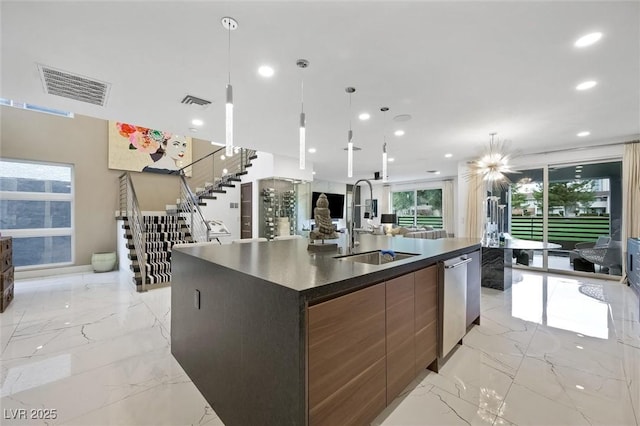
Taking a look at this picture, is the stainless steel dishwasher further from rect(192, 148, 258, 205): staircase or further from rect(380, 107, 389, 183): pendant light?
rect(192, 148, 258, 205): staircase

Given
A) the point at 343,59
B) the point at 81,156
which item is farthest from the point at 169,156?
the point at 343,59

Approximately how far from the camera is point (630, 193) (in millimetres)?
4750

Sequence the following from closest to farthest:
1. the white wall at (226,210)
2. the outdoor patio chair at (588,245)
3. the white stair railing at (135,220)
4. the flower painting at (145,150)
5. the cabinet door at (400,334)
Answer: the cabinet door at (400,334) < the white stair railing at (135,220) < the outdoor patio chair at (588,245) < the flower painting at (145,150) < the white wall at (226,210)

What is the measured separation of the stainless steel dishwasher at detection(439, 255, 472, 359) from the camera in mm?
2035

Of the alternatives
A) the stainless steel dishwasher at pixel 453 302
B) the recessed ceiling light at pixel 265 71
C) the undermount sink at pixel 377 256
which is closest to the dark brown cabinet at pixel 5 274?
the recessed ceiling light at pixel 265 71

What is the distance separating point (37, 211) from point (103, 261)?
5.11 feet

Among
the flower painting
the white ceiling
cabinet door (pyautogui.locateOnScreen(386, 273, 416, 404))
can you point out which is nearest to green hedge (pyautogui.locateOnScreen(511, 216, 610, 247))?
the white ceiling

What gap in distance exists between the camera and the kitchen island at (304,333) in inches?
43.5

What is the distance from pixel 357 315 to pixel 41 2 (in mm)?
2911

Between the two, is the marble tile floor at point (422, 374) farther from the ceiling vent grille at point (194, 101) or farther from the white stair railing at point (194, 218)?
the ceiling vent grille at point (194, 101)

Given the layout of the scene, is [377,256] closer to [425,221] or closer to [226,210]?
[226,210]

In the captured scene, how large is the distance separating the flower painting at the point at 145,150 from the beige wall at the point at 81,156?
0.56 feet

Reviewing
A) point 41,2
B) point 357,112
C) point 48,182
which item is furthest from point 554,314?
point 48,182

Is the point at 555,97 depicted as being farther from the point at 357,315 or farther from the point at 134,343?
the point at 134,343
